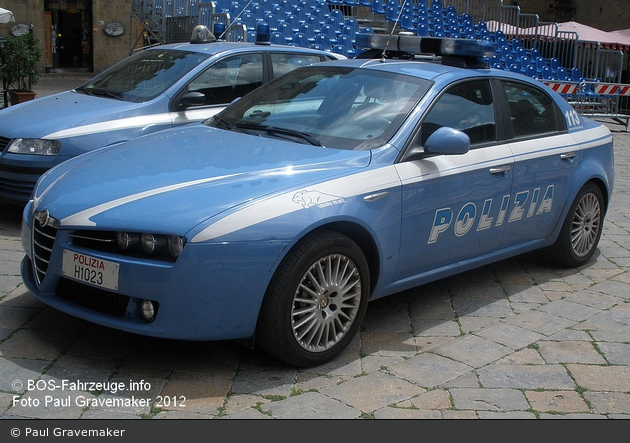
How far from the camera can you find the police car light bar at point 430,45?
5391mm

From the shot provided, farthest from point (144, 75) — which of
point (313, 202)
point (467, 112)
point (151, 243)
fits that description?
point (151, 243)

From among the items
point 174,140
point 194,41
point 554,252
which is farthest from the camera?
point 194,41

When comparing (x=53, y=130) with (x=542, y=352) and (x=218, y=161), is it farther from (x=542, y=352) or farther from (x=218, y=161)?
(x=542, y=352)

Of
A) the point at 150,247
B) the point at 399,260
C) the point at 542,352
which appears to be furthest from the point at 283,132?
the point at 542,352

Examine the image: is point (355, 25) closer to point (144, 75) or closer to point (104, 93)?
point (144, 75)

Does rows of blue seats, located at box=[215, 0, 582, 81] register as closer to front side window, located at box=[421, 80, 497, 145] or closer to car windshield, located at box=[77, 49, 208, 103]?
car windshield, located at box=[77, 49, 208, 103]

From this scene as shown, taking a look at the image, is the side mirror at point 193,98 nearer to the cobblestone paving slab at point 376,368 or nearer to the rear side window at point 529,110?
the cobblestone paving slab at point 376,368

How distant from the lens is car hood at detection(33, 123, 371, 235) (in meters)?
3.71

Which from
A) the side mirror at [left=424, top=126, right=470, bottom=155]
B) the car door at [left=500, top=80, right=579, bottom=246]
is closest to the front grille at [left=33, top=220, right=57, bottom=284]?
the side mirror at [left=424, top=126, right=470, bottom=155]

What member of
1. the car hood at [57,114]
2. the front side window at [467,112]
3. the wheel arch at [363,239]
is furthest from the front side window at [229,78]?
the wheel arch at [363,239]

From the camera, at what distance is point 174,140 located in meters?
4.80

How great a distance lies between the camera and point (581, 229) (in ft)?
20.1

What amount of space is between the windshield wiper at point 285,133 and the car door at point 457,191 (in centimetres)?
55
